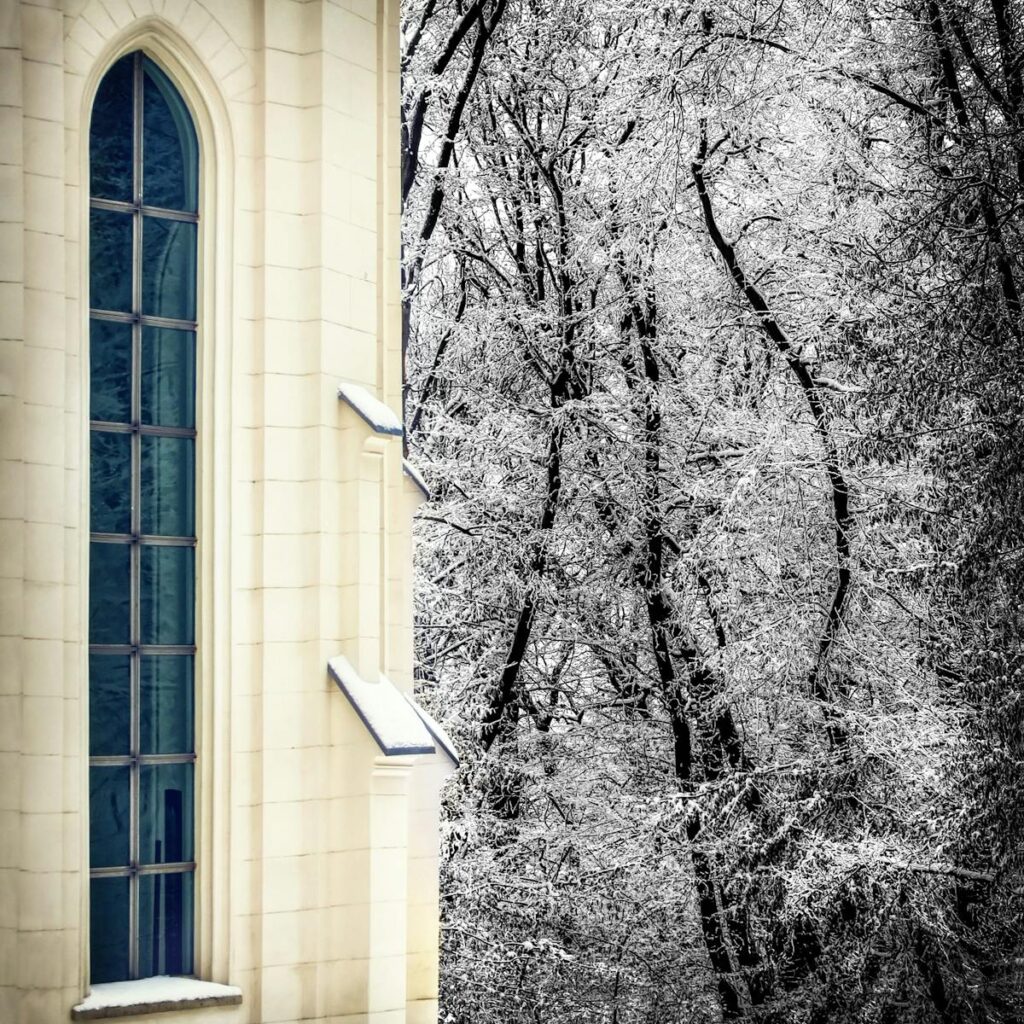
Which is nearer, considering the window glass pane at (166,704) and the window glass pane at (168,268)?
the window glass pane at (166,704)

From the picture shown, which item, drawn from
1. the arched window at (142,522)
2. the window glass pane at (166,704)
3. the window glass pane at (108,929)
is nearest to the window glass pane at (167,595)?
the arched window at (142,522)

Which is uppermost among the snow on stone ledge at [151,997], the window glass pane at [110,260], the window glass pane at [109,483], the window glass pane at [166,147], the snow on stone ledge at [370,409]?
the window glass pane at [166,147]

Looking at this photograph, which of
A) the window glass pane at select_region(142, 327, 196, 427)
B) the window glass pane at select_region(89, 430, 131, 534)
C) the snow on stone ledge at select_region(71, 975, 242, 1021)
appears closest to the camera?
the snow on stone ledge at select_region(71, 975, 242, 1021)

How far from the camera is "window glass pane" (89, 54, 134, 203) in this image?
8.58m

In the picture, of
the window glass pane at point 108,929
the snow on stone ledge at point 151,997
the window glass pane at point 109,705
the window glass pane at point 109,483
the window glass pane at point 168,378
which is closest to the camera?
the snow on stone ledge at point 151,997

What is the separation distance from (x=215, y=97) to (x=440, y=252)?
975cm

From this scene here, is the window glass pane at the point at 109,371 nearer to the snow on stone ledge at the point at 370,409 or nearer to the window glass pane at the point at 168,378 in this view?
the window glass pane at the point at 168,378

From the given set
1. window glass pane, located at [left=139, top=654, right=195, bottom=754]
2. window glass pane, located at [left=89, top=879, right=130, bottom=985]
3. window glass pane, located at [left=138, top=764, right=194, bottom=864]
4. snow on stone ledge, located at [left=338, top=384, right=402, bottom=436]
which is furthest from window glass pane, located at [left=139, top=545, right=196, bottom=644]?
window glass pane, located at [left=89, top=879, right=130, bottom=985]

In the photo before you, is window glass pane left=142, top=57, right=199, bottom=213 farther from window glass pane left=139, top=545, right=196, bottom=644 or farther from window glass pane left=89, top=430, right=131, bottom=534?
window glass pane left=139, top=545, right=196, bottom=644

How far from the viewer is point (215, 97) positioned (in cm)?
885

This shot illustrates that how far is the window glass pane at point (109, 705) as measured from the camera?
8.38 meters

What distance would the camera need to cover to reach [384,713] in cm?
870

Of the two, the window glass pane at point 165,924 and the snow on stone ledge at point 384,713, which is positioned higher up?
the snow on stone ledge at point 384,713

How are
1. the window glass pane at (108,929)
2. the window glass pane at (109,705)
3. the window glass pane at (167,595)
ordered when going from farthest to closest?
the window glass pane at (167,595) → the window glass pane at (109,705) → the window glass pane at (108,929)
